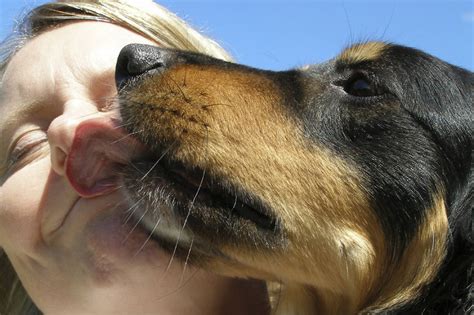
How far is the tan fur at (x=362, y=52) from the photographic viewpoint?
3283 mm

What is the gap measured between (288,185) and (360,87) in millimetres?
606

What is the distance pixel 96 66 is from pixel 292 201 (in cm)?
114

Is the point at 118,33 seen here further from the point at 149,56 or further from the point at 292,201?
the point at 292,201

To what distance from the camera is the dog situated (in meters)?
2.89

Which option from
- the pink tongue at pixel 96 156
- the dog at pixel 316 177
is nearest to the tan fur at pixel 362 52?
the dog at pixel 316 177

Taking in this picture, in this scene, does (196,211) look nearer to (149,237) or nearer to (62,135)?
(149,237)

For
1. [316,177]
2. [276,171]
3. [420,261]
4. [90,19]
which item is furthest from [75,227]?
[420,261]

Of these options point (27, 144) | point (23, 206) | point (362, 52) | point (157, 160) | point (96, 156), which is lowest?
point (23, 206)

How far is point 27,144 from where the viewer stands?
335 centimetres

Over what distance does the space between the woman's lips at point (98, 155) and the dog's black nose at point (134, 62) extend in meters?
0.20

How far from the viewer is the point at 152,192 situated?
2861mm

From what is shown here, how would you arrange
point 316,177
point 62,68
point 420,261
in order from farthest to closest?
point 62,68
point 420,261
point 316,177

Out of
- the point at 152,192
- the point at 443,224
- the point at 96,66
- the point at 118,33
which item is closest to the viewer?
the point at 152,192

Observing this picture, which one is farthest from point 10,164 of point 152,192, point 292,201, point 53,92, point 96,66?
point 292,201
